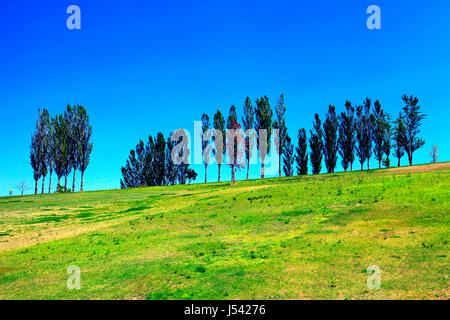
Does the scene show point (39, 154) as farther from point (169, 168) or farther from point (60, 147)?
point (169, 168)

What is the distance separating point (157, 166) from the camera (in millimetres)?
90875

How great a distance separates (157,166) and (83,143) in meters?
21.4

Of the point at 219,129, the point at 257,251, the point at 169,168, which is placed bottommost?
the point at 257,251

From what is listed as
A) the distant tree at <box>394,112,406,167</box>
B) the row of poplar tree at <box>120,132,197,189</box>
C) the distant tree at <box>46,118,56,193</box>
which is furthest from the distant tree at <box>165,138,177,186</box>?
the distant tree at <box>394,112,406,167</box>

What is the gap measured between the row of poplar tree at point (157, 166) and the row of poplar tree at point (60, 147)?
685 inches

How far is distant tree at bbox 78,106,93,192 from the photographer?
77438 millimetres

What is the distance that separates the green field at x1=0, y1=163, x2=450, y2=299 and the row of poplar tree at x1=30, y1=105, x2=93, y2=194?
5203 centimetres

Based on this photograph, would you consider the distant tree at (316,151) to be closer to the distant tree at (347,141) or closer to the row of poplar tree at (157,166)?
the distant tree at (347,141)

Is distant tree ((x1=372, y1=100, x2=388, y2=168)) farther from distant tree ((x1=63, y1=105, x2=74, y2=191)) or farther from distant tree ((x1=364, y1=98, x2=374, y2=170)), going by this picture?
distant tree ((x1=63, y1=105, x2=74, y2=191))

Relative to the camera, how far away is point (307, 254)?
13.7 metres

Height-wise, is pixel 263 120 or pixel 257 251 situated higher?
pixel 263 120

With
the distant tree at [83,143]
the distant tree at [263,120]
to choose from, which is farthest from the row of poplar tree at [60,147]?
the distant tree at [263,120]

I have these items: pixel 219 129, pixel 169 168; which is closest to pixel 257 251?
pixel 219 129
